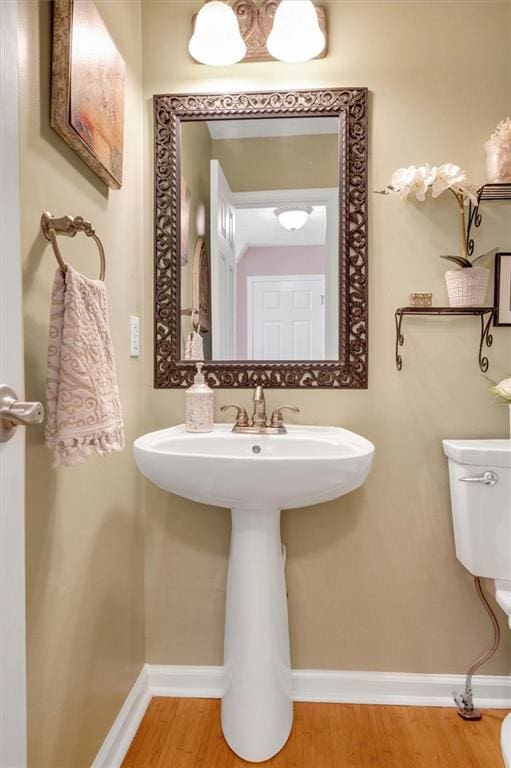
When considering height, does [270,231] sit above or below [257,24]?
below

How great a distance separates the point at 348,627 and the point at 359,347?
0.92 meters

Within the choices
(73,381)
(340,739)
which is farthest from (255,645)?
(73,381)

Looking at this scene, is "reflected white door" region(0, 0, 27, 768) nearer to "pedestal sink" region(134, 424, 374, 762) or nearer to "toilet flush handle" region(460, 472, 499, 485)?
"pedestal sink" region(134, 424, 374, 762)

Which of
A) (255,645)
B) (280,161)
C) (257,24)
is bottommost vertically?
(255,645)

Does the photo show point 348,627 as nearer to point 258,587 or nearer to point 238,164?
point 258,587

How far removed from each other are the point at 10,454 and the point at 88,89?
83 cm

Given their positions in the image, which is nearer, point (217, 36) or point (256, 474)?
point (256, 474)

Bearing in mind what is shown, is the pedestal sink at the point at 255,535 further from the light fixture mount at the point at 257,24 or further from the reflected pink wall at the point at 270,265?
the light fixture mount at the point at 257,24

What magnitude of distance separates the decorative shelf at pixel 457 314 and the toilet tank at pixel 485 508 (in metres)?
0.30

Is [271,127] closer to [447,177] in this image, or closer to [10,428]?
[447,177]

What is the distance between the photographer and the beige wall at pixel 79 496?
2.95 ft

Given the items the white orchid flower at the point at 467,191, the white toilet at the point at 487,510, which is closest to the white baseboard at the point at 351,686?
the white toilet at the point at 487,510

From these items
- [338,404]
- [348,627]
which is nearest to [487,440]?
[338,404]

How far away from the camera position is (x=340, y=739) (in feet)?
4.54
